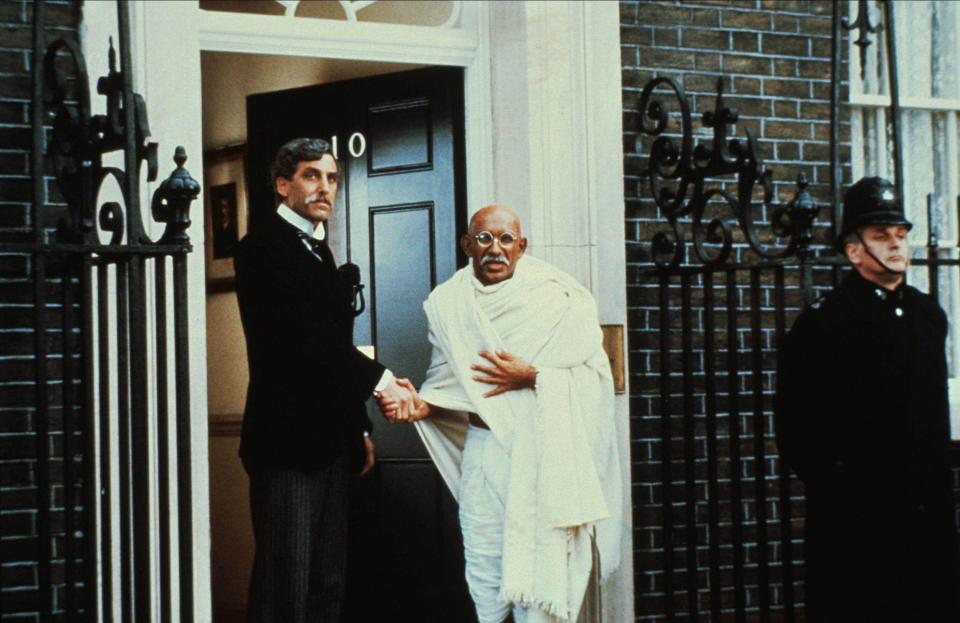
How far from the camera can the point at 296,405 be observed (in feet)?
16.4

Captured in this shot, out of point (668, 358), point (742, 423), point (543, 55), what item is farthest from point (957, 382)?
point (543, 55)

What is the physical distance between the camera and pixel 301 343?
499 centimetres

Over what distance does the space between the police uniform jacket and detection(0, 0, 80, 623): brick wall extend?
268 centimetres

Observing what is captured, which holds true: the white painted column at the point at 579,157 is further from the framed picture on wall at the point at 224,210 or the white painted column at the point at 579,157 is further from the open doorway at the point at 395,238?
the framed picture on wall at the point at 224,210

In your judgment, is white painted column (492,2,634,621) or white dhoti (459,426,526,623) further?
white painted column (492,2,634,621)

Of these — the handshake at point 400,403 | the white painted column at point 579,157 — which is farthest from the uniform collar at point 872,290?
the handshake at point 400,403

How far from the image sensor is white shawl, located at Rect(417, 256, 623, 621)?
530 centimetres

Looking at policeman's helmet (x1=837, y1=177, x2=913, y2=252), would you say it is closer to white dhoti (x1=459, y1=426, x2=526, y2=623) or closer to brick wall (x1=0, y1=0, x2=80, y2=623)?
white dhoti (x1=459, y1=426, x2=526, y2=623)

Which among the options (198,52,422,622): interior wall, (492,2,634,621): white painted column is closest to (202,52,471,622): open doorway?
(492,2,634,621): white painted column

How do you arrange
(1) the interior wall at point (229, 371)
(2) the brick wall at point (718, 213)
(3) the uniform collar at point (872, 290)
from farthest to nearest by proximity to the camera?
(1) the interior wall at point (229, 371) → (2) the brick wall at point (718, 213) → (3) the uniform collar at point (872, 290)

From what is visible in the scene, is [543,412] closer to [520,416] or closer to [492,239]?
[520,416]

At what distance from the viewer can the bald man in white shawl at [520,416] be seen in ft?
17.4

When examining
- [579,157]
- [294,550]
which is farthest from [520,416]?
[579,157]

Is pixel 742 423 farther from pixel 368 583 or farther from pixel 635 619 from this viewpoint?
pixel 368 583
